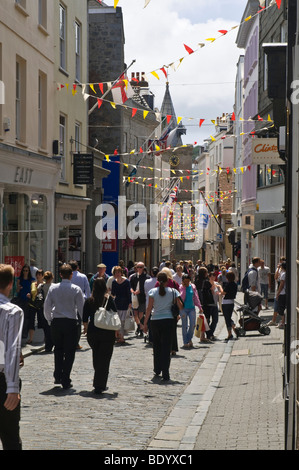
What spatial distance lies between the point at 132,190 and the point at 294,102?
44342 mm

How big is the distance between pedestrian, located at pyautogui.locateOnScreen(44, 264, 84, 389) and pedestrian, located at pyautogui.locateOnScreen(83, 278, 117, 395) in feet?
0.64

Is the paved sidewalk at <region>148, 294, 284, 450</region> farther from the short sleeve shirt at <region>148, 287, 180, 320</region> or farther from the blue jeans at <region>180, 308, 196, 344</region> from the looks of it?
the short sleeve shirt at <region>148, 287, 180, 320</region>

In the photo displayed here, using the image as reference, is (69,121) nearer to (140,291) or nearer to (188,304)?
(140,291)

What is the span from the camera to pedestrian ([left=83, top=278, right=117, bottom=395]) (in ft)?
35.2

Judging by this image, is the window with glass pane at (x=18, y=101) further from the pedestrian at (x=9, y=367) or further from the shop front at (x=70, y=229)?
the pedestrian at (x=9, y=367)

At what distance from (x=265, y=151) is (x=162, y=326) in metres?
8.99

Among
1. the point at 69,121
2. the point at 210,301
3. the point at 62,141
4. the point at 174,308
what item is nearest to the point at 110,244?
the point at 69,121

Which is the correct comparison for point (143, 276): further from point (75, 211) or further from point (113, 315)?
point (75, 211)

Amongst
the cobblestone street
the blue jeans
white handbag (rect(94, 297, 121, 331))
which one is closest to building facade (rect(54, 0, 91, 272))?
the blue jeans

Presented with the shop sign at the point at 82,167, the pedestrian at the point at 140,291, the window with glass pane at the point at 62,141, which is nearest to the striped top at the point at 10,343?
the pedestrian at the point at 140,291

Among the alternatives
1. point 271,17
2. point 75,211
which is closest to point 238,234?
point 271,17

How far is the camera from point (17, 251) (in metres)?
20.3

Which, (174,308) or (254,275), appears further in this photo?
(254,275)

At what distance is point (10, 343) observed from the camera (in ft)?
18.8
